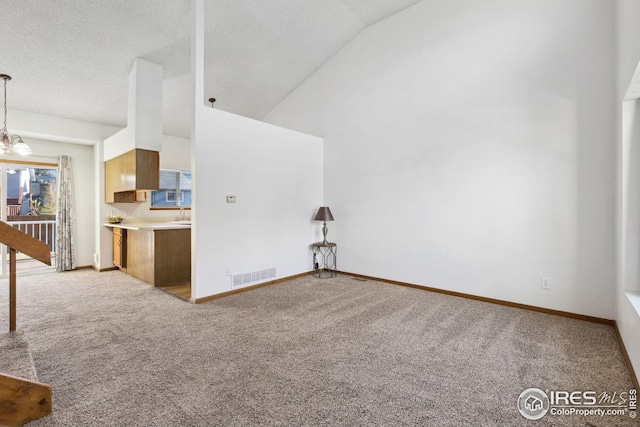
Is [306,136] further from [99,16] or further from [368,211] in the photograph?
[99,16]

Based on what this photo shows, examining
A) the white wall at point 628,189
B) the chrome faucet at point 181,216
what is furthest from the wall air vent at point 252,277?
the white wall at point 628,189

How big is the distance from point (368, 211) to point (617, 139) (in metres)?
3.05

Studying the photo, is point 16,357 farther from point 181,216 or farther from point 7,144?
point 181,216

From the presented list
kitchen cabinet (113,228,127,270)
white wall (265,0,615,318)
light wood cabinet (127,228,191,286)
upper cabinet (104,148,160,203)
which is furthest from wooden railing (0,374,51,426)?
kitchen cabinet (113,228,127,270)

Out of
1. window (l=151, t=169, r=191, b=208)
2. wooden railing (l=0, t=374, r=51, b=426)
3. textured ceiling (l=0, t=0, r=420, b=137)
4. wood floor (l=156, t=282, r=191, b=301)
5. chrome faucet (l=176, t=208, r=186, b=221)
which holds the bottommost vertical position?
wood floor (l=156, t=282, r=191, b=301)

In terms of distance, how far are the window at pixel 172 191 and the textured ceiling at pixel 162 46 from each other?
142 centimetres

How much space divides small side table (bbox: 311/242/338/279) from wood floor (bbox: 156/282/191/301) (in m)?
2.13

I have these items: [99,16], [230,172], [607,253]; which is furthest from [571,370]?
[99,16]

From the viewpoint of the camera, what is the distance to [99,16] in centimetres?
361

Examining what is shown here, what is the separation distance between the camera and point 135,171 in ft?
15.5

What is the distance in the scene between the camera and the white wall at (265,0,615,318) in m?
3.15

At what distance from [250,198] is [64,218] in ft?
13.6

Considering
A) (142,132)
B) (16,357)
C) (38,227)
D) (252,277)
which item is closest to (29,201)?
(38,227)

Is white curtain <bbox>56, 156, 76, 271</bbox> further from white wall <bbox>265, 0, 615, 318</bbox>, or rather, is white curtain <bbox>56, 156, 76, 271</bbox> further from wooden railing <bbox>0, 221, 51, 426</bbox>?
wooden railing <bbox>0, 221, 51, 426</bbox>
